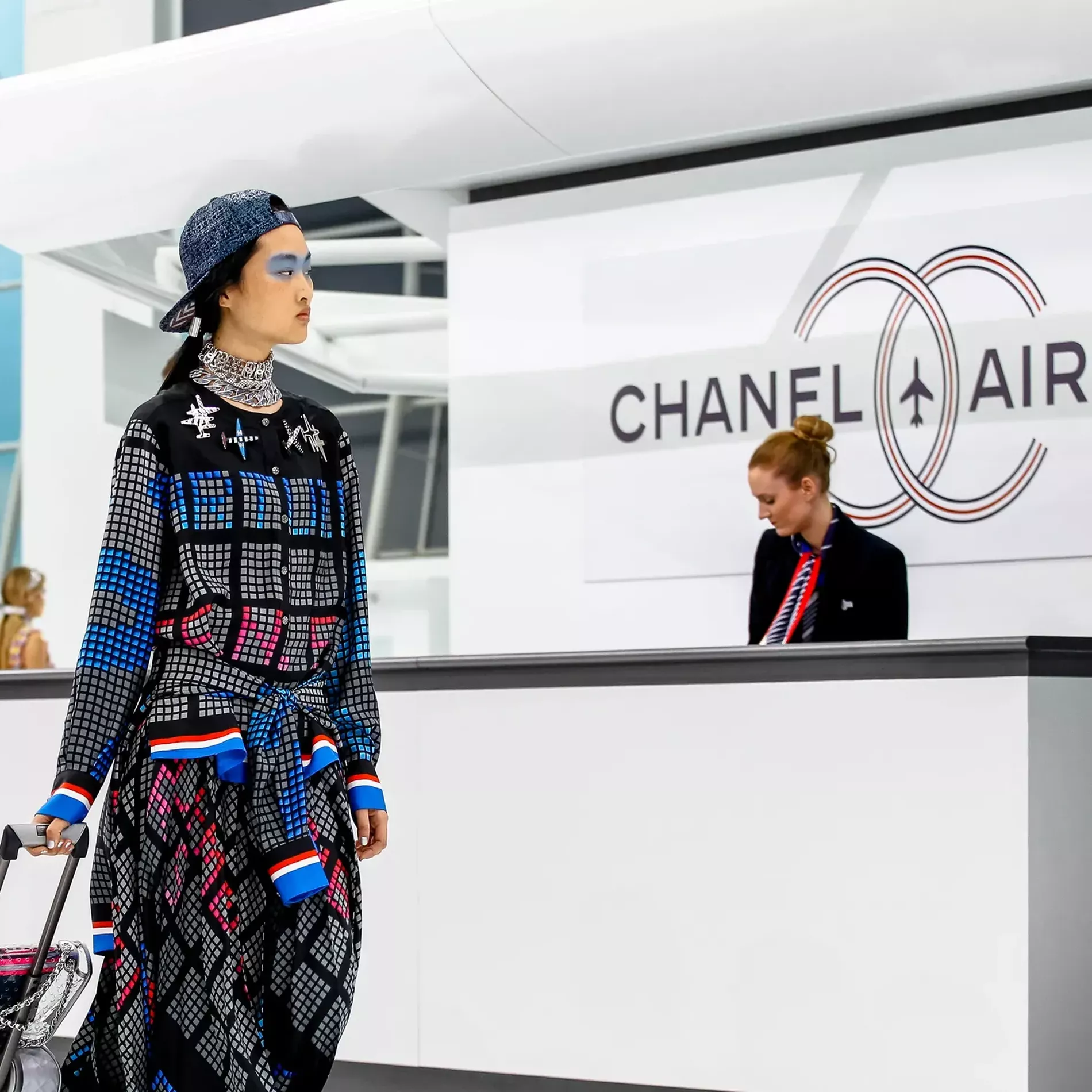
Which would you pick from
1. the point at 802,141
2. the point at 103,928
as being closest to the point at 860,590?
the point at 802,141

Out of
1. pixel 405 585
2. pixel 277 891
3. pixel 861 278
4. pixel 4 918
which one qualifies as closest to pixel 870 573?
pixel 861 278

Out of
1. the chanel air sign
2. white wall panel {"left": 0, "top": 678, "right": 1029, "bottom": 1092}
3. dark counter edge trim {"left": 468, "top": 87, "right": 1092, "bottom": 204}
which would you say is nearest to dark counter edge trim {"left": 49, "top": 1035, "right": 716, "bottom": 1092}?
white wall panel {"left": 0, "top": 678, "right": 1029, "bottom": 1092}

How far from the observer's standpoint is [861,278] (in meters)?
5.32

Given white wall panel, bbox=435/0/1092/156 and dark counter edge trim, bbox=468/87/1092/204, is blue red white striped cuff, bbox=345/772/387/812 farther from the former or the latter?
dark counter edge trim, bbox=468/87/1092/204

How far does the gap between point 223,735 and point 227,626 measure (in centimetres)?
14

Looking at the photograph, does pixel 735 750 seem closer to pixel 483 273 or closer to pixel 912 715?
pixel 912 715

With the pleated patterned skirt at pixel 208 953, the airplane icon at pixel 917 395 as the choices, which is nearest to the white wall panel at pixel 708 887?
the pleated patterned skirt at pixel 208 953

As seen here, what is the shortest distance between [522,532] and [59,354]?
13.4 feet

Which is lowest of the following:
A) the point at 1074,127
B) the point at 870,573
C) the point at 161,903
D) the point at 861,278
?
the point at 161,903

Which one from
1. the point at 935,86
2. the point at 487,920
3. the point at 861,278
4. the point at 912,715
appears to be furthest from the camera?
the point at 861,278

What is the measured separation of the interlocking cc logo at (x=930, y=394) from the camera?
4965mm

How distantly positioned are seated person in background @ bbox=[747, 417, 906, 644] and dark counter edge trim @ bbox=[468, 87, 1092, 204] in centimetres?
137

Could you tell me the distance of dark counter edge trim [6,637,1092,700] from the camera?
2.84 metres

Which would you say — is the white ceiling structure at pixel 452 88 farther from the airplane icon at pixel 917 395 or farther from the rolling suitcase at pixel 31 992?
the rolling suitcase at pixel 31 992
